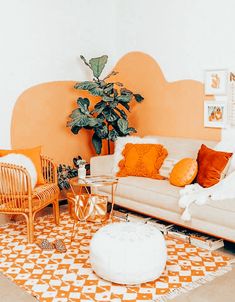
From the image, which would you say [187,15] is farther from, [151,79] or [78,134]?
[78,134]

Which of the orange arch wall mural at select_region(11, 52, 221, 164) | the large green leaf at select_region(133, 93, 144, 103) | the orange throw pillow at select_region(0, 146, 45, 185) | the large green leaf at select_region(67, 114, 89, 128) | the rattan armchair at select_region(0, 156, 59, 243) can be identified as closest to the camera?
the rattan armchair at select_region(0, 156, 59, 243)

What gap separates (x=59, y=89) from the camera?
5059 millimetres

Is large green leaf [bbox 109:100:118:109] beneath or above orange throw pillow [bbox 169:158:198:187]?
above

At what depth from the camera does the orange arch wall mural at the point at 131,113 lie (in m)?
4.67

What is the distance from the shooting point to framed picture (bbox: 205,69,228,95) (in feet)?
14.0

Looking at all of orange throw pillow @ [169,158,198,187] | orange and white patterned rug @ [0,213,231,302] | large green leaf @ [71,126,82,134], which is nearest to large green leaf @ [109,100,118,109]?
large green leaf @ [71,126,82,134]

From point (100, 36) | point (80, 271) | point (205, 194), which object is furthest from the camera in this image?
point (100, 36)

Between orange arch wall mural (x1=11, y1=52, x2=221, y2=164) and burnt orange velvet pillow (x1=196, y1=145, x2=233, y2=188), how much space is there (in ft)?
2.08

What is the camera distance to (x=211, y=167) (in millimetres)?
3764

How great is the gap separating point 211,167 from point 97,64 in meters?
2.04

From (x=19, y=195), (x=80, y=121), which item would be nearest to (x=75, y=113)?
(x=80, y=121)

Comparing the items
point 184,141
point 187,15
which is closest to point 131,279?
point 184,141

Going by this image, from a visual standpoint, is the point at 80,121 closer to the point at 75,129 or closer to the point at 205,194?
the point at 75,129

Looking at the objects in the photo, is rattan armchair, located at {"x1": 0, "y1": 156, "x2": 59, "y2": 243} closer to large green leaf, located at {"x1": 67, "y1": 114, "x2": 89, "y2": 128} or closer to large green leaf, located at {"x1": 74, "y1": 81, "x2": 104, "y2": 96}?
large green leaf, located at {"x1": 67, "y1": 114, "x2": 89, "y2": 128}
